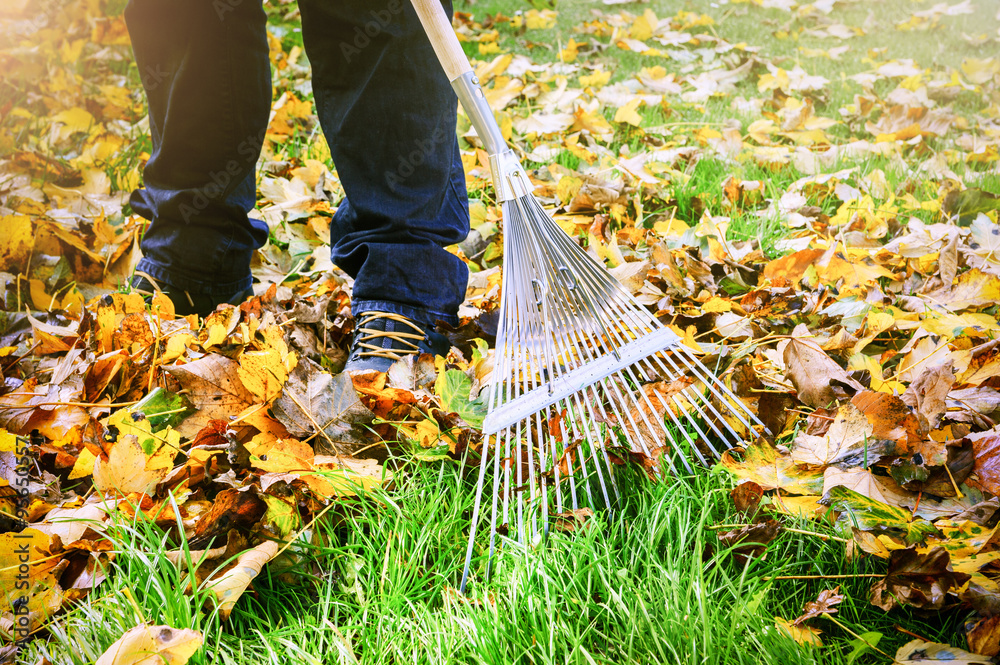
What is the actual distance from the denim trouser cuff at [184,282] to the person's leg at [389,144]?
37cm

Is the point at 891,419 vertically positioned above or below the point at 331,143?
below

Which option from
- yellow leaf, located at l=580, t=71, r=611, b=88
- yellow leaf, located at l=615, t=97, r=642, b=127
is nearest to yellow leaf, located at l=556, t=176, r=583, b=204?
yellow leaf, located at l=615, t=97, r=642, b=127

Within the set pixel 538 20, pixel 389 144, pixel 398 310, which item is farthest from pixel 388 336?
pixel 538 20

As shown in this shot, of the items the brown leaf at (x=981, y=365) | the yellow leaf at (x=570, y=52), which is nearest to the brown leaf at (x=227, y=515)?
the brown leaf at (x=981, y=365)

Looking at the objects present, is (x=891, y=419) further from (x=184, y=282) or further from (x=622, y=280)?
(x=184, y=282)

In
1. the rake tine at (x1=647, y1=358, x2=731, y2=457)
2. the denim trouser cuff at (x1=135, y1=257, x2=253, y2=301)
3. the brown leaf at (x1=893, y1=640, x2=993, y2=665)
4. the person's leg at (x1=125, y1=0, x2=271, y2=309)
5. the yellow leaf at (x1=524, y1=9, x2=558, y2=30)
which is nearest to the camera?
the brown leaf at (x1=893, y1=640, x2=993, y2=665)

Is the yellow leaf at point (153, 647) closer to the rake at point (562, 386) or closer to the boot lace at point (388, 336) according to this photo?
the rake at point (562, 386)

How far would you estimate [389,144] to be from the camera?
1363 millimetres

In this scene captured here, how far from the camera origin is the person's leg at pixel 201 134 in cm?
144

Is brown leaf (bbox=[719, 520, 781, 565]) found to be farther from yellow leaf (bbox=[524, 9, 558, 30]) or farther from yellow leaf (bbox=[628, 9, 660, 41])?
yellow leaf (bbox=[524, 9, 558, 30])

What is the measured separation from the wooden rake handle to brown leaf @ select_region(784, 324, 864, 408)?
781mm

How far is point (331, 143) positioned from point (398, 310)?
410 millimetres

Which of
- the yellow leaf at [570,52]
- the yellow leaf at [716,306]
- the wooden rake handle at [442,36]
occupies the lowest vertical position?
the yellow leaf at [716,306]

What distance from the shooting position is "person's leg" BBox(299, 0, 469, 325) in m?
1.30
